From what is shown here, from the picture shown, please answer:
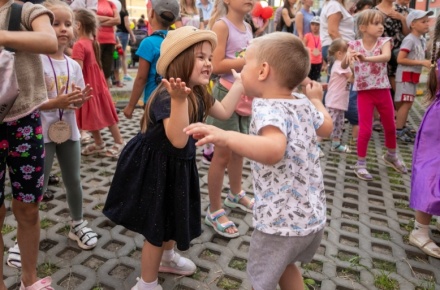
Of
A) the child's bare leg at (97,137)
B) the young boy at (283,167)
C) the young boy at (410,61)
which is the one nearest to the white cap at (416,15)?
the young boy at (410,61)

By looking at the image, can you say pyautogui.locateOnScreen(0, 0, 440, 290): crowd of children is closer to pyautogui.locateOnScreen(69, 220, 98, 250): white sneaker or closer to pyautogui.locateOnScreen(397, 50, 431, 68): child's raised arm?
pyautogui.locateOnScreen(69, 220, 98, 250): white sneaker

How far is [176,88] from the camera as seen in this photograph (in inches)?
61.1

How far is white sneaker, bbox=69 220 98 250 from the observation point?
266 centimetres

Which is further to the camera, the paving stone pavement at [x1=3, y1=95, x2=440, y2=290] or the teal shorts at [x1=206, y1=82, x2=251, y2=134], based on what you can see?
the teal shorts at [x1=206, y1=82, x2=251, y2=134]

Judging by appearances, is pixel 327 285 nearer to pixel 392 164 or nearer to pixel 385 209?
pixel 385 209

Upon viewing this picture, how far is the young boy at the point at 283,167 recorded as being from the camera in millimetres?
→ 1606

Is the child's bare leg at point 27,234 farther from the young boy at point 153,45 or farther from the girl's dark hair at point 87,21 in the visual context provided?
the girl's dark hair at point 87,21

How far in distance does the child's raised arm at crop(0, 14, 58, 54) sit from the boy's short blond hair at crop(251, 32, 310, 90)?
933 mm

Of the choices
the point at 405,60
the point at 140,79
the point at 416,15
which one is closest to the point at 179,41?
the point at 140,79

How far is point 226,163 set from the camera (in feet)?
9.52

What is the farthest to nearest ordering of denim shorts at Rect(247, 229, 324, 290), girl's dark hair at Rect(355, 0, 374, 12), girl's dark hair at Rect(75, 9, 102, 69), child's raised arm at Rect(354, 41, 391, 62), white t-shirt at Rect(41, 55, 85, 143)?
girl's dark hair at Rect(355, 0, 374, 12)
girl's dark hair at Rect(75, 9, 102, 69)
child's raised arm at Rect(354, 41, 391, 62)
white t-shirt at Rect(41, 55, 85, 143)
denim shorts at Rect(247, 229, 324, 290)

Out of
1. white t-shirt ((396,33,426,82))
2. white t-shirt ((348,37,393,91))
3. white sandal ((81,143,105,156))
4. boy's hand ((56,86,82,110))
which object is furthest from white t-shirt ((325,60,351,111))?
boy's hand ((56,86,82,110))

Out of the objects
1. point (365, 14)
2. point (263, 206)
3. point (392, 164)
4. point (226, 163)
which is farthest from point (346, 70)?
point (263, 206)

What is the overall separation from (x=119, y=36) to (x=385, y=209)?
7.89 metres
